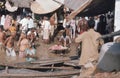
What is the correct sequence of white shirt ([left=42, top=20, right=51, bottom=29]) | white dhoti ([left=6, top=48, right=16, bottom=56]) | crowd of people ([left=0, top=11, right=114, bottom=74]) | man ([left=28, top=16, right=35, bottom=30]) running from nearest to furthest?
1. crowd of people ([left=0, top=11, right=114, bottom=74])
2. white dhoti ([left=6, top=48, right=16, bottom=56])
3. white shirt ([left=42, top=20, right=51, bottom=29])
4. man ([left=28, top=16, right=35, bottom=30])

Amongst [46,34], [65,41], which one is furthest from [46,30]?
[65,41]

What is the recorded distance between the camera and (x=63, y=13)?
3008cm

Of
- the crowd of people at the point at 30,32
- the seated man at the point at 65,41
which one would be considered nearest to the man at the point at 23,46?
the crowd of people at the point at 30,32

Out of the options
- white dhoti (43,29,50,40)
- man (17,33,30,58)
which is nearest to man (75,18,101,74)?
man (17,33,30,58)

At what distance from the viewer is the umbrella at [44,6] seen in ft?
93.5

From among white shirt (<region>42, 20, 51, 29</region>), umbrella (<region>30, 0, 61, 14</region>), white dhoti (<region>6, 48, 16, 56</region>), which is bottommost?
white dhoti (<region>6, 48, 16, 56</region>)

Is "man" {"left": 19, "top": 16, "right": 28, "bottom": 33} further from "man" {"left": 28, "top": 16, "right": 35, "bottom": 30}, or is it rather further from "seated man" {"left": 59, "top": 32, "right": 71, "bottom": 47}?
"seated man" {"left": 59, "top": 32, "right": 71, "bottom": 47}

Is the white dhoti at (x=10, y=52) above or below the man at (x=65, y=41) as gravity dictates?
below

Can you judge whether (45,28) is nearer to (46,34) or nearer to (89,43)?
(46,34)

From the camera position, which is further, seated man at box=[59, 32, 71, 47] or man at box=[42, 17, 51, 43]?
man at box=[42, 17, 51, 43]

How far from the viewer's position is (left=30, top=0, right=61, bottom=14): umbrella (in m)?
28.5

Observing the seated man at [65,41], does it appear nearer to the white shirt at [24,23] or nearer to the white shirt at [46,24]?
the white shirt at [46,24]

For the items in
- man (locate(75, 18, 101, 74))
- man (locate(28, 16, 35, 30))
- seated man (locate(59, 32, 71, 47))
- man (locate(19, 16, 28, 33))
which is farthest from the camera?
man (locate(28, 16, 35, 30))

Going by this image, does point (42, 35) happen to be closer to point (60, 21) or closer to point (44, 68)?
point (60, 21)
